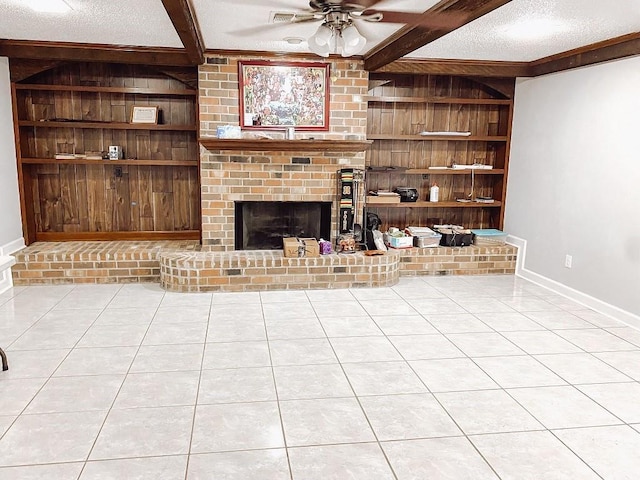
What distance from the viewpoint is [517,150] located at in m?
5.53

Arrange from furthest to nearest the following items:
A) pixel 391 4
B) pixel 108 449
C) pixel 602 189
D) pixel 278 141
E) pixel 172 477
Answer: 1. pixel 278 141
2. pixel 602 189
3. pixel 391 4
4. pixel 108 449
5. pixel 172 477

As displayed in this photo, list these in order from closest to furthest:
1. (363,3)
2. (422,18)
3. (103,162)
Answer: (363,3)
(422,18)
(103,162)

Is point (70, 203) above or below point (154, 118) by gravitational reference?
below

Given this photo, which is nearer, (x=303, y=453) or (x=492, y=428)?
(x=303, y=453)

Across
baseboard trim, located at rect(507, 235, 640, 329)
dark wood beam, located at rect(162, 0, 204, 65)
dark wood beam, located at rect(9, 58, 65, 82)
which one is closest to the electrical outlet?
baseboard trim, located at rect(507, 235, 640, 329)

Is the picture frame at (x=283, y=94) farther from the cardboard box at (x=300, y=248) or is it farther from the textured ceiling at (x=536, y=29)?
the cardboard box at (x=300, y=248)

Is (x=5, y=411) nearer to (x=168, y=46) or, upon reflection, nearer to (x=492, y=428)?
(x=492, y=428)

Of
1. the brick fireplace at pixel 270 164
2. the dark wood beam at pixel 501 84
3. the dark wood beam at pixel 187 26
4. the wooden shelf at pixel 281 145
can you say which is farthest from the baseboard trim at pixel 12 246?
the dark wood beam at pixel 501 84

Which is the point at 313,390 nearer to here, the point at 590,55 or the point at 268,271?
the point at 268,271

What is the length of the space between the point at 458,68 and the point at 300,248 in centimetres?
261

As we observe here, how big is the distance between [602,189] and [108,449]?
4269 mm

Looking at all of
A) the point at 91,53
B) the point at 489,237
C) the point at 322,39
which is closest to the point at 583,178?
the point at 489,237

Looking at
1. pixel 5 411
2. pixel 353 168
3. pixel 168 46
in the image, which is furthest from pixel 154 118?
pixel 5 411

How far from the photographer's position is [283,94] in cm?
495
